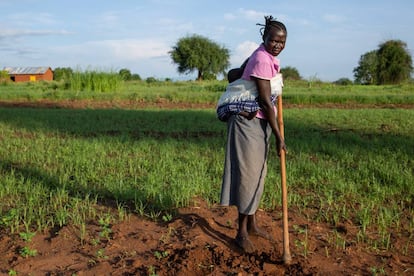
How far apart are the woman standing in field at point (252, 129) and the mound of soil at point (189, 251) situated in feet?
0.91

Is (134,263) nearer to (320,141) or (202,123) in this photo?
(320,141)

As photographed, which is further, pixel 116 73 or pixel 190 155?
pixel 116 73

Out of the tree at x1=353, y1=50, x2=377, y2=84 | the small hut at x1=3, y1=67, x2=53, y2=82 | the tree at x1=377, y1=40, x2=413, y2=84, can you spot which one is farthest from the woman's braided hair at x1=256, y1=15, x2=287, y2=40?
the small hut at x1=3, y1=67, x2=53, y2=82

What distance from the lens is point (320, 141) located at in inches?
311

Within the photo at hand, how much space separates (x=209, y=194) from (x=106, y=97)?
43.9 ft

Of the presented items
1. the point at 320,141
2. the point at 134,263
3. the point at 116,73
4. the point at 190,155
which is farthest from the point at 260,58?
the point at 116,73

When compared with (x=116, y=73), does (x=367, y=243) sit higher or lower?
lower

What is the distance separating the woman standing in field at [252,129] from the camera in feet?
10.5

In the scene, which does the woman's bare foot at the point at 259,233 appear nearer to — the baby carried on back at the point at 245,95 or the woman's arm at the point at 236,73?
the baby carried on back at the point at 245,95

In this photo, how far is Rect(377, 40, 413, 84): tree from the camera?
113ft

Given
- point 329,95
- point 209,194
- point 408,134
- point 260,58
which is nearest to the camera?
point 260,58

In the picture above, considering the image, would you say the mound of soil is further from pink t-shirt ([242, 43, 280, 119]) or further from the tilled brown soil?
pink t-shirt ([242, 43, 280, 119])

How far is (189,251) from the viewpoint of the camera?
3.44m

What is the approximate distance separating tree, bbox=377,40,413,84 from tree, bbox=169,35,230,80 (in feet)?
60.2
